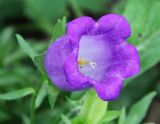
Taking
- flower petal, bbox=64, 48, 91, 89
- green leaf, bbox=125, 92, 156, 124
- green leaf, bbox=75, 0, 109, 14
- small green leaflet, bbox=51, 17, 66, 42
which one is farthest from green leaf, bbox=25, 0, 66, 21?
flower petal, bbox=64, 48, 91, 89

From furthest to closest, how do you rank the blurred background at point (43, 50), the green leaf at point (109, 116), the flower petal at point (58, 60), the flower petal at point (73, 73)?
1. the blurred background at point (43, 50)
2. the green leaf at point (109, 116)
3. the flower petal at point (58, 60)
4. the flower petal at point (73, 73)

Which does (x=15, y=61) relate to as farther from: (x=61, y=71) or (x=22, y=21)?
(x=61, y=71)

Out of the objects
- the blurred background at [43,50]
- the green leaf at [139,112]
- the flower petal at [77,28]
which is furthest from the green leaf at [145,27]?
the flower petal at [77,28]

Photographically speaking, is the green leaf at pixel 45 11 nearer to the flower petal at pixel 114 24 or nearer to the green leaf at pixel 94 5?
the green leaf at pixel 94 5

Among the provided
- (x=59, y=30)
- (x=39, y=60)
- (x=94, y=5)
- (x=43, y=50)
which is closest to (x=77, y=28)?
(x=59, y=30)

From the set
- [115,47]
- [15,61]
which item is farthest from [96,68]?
[15,61]

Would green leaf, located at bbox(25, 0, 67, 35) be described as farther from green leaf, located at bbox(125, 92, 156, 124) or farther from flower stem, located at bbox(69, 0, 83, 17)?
green leaf, located at bbox(125, 92, 156, 124)

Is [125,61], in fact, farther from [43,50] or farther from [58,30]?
[43,50]
